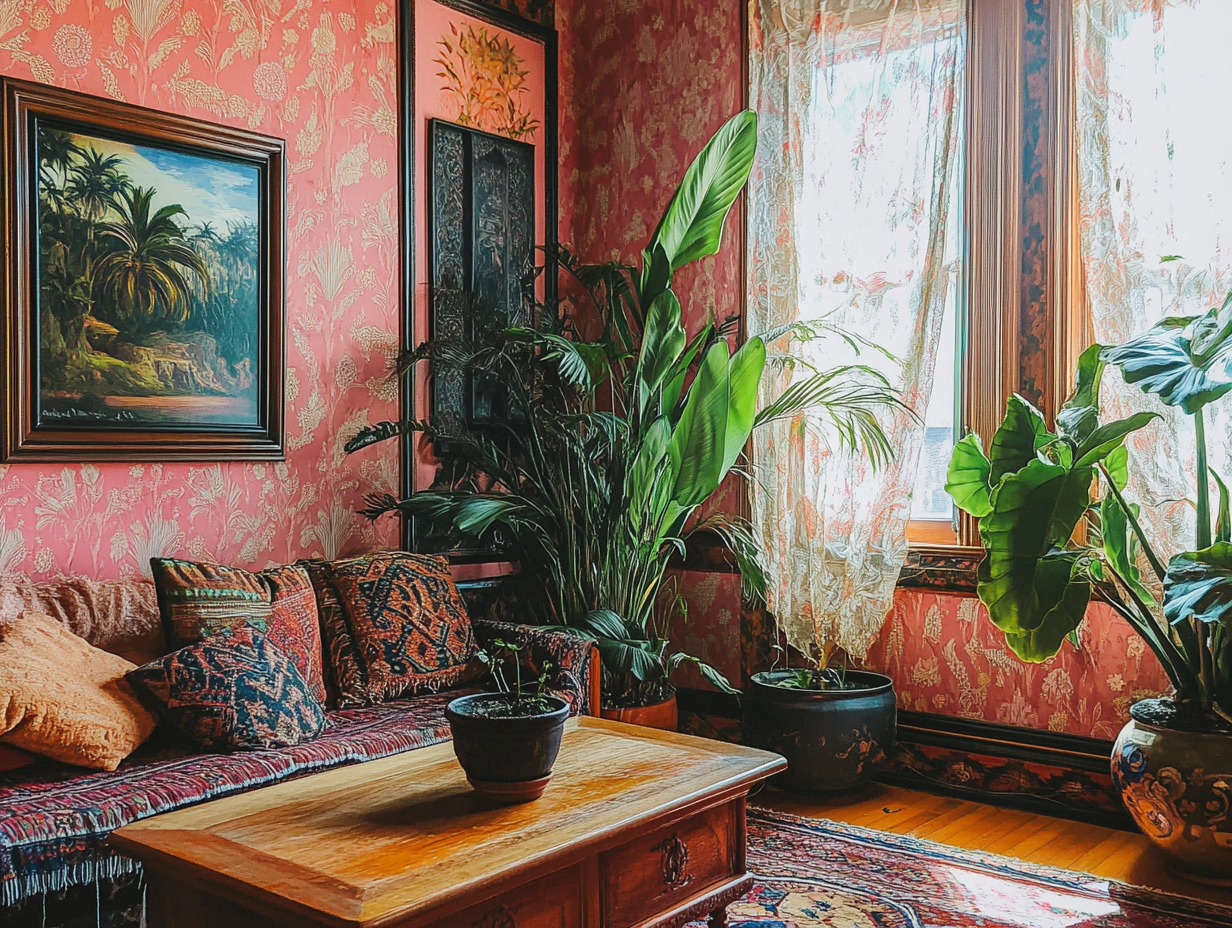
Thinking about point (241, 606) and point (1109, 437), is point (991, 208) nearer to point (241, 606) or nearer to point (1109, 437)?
point (1109, 437)

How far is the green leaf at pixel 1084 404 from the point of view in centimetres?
291

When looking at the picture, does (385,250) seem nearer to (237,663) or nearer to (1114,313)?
(237,663)

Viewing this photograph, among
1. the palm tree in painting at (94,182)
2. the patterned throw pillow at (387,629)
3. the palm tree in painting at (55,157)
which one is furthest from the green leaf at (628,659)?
Answer: the palm tree in painting at (55,157)

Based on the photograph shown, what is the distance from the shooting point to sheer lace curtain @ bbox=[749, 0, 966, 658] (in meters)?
3.66

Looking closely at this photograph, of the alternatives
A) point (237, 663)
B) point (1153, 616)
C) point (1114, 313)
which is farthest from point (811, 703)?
point (237, 663)

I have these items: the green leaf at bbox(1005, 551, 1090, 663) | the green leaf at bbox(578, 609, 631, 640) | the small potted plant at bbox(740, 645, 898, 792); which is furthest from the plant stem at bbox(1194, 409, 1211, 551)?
the green leaf at bbox(578, 609, 631, 640)

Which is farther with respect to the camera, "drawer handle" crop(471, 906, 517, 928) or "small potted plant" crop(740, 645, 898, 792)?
"small potted plant" crop(740, 645, 898, 792)

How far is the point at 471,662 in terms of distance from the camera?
3.37 metres

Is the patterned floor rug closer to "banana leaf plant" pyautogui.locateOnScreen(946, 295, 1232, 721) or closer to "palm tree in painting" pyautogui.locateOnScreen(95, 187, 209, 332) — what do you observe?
"banana leaf plant" pyautogui.locateOnScreen(946, 295, 1232, 721)

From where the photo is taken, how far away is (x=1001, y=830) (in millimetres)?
3338

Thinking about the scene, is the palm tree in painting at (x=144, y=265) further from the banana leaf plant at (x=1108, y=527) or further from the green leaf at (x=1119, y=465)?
the green leaf at (x=1119, y=465)

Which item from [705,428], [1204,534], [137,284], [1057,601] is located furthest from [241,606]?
[1204,534]

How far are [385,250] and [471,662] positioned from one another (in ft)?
4.91

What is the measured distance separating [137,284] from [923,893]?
2714 mm
